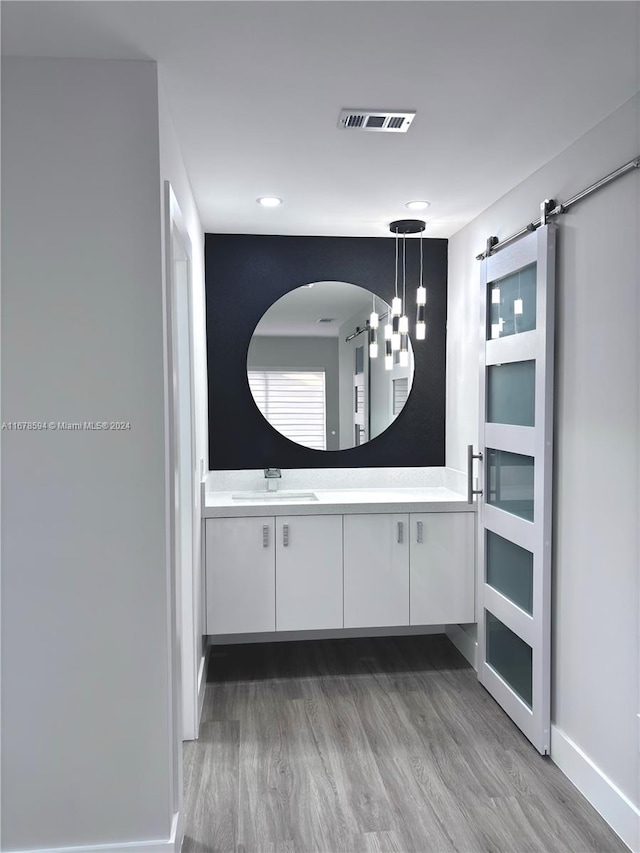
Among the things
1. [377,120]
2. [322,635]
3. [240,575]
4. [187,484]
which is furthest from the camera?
[322,635]

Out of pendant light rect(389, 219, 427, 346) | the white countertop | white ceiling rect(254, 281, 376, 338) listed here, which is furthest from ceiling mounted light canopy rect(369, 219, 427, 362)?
the white countertop

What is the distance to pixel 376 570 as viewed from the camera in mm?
3516

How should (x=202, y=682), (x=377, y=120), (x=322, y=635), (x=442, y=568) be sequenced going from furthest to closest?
(x=322, y=635) → (x=442, y=568) → (x=202, y=682) → (x=377, y=120)

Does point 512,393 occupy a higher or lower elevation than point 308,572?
higher

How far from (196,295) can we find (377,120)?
1.39 m

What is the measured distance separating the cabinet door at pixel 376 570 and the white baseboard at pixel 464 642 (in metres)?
0.43

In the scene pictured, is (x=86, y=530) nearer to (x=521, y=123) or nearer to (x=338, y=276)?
(x=521, y=123)

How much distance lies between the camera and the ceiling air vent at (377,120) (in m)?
2.23

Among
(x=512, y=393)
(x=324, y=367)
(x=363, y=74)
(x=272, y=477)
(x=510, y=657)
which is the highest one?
(x=363, y=74)

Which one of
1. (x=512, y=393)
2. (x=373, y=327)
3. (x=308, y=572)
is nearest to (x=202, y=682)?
(x=308, y=572)

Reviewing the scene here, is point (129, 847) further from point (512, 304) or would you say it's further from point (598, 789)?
point (512, 304)

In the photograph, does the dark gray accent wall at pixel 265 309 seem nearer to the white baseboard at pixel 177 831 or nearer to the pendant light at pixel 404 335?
the pendant light at pixel 404 335

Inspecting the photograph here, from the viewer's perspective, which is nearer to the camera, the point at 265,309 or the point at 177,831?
the point at 177,831

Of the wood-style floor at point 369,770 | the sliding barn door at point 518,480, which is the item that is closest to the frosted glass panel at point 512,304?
the sliding barn door at point 518,480
